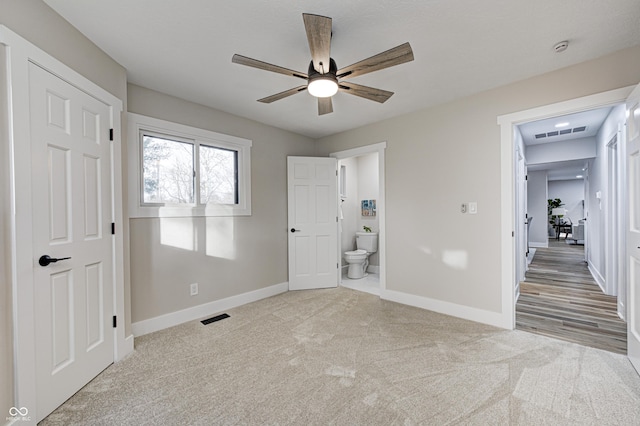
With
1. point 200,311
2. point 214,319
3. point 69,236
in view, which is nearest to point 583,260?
point 214,319

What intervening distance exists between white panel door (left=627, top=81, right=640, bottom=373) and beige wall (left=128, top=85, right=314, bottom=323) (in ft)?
11.8

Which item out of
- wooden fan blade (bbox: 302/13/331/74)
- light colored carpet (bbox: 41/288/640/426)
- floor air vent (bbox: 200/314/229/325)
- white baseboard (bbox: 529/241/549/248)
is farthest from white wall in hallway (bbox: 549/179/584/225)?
floor air vent (bbox: 200/314/229/325)

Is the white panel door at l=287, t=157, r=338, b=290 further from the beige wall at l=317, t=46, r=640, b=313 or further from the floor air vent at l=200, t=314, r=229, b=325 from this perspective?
the floor air vent at l=200, t=314, r=229, b=325

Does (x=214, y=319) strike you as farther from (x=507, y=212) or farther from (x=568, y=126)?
(x=568, y=126)

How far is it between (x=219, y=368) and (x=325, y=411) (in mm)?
936

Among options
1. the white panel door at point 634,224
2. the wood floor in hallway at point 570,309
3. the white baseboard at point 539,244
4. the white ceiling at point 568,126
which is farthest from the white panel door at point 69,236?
the white baseboard at point 539,244

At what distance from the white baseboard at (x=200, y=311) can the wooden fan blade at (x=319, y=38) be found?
110 inches

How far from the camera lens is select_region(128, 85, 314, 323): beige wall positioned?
9.24 feet

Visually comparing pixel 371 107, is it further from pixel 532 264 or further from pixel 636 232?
pixel 532 264

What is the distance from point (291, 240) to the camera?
4293 millimetres

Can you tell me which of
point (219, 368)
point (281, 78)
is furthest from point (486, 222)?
point (219, 368)

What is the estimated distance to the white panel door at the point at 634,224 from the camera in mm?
2016

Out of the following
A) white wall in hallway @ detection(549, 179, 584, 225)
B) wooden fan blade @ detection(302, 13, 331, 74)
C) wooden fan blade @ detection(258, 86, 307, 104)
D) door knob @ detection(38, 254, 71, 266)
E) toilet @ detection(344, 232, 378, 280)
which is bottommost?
toilet @ detection(344, 232, 378, 280)

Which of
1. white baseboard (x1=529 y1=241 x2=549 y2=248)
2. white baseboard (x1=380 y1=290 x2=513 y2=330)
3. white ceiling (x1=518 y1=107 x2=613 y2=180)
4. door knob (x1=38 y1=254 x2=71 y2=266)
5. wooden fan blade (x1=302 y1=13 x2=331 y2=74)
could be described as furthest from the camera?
white baseboard (x1=529 y1=241 x2=549 y2=248)
